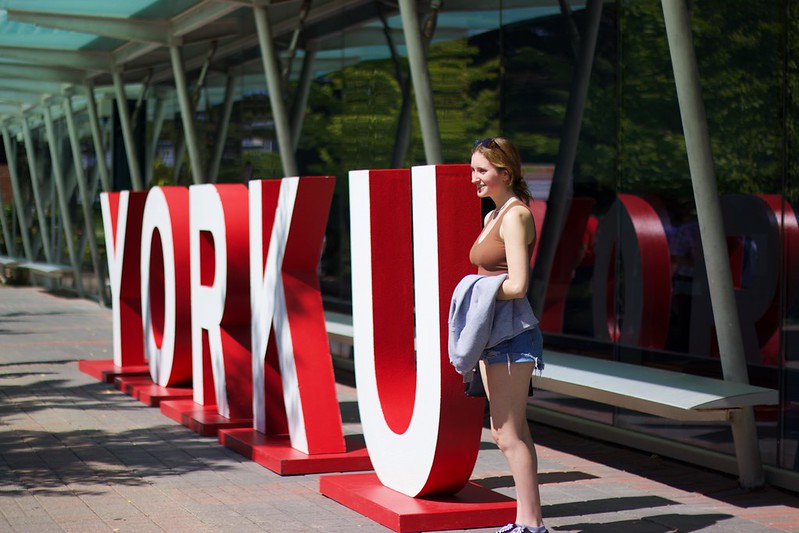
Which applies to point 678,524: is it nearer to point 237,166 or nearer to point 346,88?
point 346,88

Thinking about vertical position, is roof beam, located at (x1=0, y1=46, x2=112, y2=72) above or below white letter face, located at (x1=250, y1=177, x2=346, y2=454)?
above

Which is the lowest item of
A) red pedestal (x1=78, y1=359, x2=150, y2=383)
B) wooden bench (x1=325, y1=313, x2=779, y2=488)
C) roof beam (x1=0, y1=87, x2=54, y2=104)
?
red pedestal (x1=78, y1=359, x2=150, y2=383)

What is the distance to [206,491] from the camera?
Answer: 7492 millimetres

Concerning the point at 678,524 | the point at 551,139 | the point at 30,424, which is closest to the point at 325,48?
the point at 551,139

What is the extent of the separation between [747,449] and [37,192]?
27431mm

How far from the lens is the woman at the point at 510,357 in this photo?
228 inches

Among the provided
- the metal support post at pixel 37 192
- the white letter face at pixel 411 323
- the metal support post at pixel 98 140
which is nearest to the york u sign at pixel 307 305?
the white letter face at pixel 411 323

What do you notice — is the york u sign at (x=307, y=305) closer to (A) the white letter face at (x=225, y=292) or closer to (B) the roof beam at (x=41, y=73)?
(A) the white letter face at (x=225, y=292)

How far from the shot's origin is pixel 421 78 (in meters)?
10.1

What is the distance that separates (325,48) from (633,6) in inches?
243

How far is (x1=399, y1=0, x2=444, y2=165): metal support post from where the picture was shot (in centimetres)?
993

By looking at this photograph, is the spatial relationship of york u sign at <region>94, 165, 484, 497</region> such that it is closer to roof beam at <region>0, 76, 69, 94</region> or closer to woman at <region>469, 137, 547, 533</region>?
woman at <region>469, 137, 547, 533</region>

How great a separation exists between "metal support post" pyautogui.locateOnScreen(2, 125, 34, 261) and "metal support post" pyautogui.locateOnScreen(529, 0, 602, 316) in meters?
25.6

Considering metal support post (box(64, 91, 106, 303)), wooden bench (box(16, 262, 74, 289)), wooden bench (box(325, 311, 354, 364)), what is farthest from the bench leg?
wooden bench (box(16, 262, 74, 289))
